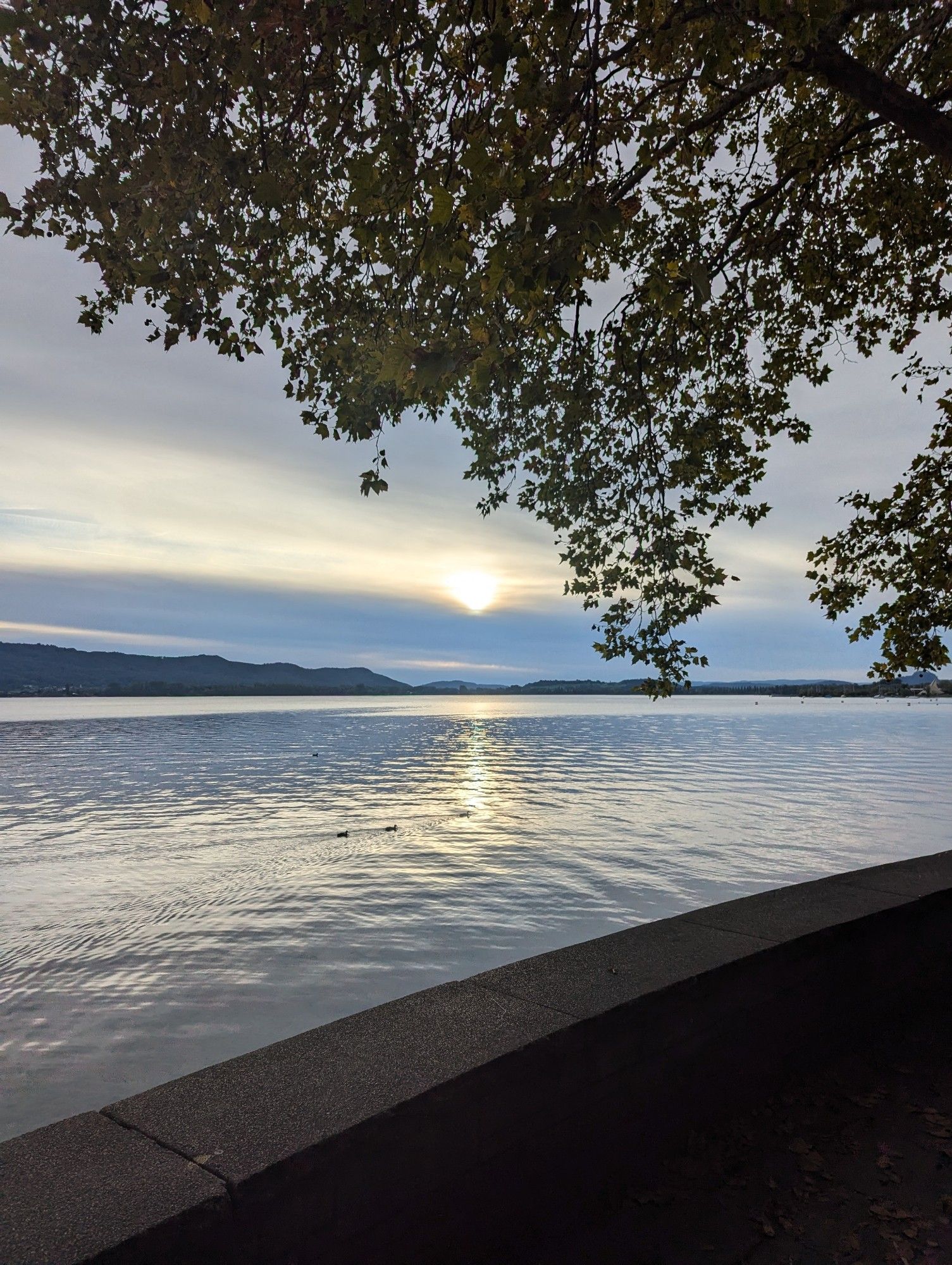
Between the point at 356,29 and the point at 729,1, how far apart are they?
264 centimetres

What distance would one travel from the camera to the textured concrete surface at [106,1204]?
2.08 metres

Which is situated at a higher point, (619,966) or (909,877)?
(909,877)

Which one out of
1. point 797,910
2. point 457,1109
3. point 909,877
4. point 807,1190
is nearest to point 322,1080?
point 457,1109

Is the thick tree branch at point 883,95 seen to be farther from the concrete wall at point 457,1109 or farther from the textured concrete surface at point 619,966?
the textured concrete surface at point 619,966

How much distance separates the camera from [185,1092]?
2.94m

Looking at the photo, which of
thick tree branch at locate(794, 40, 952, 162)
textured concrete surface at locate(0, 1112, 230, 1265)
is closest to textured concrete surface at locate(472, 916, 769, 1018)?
textured concrete surface at locate(0, 1112, 230, 1265)

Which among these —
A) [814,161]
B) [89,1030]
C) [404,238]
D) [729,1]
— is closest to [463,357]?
[404,238]

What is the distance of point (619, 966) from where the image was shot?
13.2 feet

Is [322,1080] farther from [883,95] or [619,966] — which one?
[883,95]

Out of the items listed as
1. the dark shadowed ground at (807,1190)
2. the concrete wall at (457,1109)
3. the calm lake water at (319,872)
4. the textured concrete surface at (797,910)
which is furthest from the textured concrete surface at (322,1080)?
the calm lake water at (319,872)

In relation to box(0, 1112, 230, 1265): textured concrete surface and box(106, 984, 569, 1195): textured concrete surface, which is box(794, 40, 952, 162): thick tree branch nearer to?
box(106, 984, 569, 1195): textured concrete surface

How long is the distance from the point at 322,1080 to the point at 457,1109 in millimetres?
537

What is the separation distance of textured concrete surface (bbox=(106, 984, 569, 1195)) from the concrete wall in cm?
1

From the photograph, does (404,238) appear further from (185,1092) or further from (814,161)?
(185,1092)
